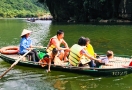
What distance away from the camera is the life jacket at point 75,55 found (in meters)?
9.77

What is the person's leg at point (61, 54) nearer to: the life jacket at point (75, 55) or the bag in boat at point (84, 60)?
the life jacket at point (75, 55)

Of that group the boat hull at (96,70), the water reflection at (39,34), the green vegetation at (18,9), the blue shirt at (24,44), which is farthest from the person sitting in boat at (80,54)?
the green vegetation at (18,9)

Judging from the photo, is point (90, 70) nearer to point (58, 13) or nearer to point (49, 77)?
point (49, 77)

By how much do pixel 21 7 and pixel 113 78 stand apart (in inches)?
6086

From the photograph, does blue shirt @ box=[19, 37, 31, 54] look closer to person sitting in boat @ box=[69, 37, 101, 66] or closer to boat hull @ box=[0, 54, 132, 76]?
boat hull @ box=[0, 54, 132, 76]

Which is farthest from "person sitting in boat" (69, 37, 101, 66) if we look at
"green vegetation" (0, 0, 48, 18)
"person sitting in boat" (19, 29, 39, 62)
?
"green vegetation" (0, 0, 48, 18)

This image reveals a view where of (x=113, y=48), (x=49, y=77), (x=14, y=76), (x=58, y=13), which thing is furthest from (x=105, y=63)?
(x=58, y=13)

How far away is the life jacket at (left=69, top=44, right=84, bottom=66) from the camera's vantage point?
977cm

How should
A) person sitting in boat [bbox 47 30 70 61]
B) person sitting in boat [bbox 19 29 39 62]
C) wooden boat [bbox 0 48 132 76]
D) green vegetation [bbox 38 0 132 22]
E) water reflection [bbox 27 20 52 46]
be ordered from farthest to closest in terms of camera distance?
green vegetation [bbox 38 0 132 22], water reflection [bbox 27 20 52 46], person sitting in boat [bbox 19 29 39 62], person sitting in boat [bbox 47 30 70 61], wooden boat [bbox 0 48 132 76]

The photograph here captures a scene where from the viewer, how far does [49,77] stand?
33.5 feet

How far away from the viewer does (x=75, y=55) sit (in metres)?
9.92

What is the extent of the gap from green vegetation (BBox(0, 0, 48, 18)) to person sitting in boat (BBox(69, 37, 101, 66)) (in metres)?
122

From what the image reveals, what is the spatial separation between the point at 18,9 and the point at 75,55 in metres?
149

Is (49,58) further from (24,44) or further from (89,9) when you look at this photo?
(89,9)
